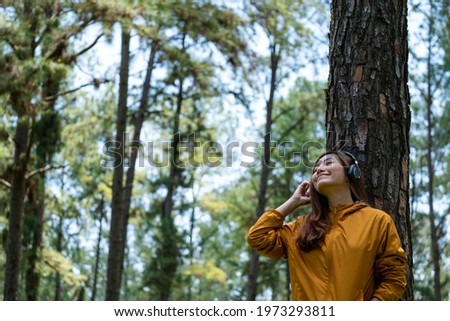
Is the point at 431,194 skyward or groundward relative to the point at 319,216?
skyward

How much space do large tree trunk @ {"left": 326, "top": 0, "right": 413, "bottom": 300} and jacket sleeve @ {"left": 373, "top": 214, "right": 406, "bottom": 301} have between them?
0.41m

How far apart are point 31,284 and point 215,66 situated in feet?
20.4

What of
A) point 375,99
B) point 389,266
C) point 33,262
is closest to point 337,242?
point 389,266

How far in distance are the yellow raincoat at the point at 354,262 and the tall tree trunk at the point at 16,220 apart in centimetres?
779

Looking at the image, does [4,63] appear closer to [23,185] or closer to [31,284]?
[23,185]

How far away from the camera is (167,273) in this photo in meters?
18.8

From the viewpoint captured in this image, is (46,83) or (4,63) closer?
(4,63)

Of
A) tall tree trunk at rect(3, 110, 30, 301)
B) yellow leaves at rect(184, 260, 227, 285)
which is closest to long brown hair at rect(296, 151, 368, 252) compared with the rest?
tall tree trunk at rect(3, 110, 30, 301)

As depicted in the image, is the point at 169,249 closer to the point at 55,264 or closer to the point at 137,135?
the point at 55,264

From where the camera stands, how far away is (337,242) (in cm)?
302

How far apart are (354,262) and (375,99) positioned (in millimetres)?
1013

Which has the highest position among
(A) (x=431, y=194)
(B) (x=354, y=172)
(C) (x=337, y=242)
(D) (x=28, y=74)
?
(D) (x=28, y=74)
